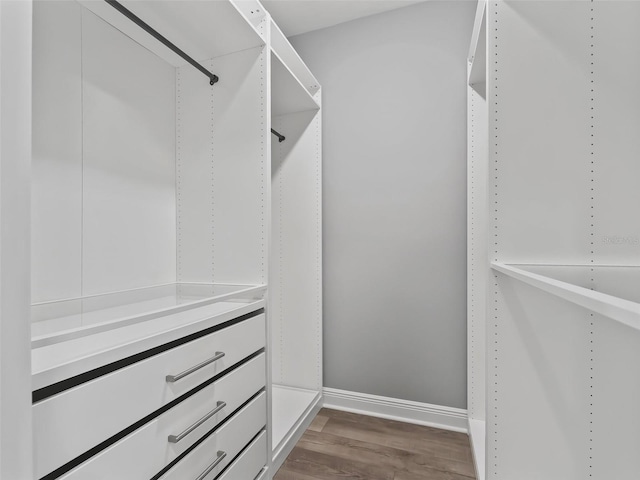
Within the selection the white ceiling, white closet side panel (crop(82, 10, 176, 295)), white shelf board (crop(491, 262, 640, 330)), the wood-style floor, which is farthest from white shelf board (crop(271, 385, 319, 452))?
the white ceiling

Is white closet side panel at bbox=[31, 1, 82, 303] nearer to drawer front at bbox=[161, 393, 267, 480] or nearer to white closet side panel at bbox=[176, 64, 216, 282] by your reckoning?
white closet side panel at bbox=[176, 64, 216, 282]

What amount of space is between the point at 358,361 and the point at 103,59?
2071 millimetres

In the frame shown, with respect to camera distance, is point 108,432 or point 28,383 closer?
point 28,383

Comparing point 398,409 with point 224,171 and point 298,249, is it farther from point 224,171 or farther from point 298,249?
point 224,171

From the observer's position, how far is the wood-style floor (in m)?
1.53

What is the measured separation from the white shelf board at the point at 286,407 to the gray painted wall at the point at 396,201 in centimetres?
22

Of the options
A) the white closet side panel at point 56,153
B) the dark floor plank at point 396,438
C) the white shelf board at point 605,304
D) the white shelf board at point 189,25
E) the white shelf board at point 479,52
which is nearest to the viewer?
the white shelf board at point 605,304

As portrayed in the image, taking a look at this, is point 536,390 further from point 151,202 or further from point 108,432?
point 151,202

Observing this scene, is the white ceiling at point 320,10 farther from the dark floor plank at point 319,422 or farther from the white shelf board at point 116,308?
the dark floor plank at point 319,422

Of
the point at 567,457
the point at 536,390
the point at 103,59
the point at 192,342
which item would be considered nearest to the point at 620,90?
the point at 536,390

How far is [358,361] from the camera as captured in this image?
2.14 meters

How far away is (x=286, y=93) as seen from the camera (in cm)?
193

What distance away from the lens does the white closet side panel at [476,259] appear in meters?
1.79

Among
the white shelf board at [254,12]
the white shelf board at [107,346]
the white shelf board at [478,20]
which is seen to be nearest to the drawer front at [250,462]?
the white shelf board at [107,346]
